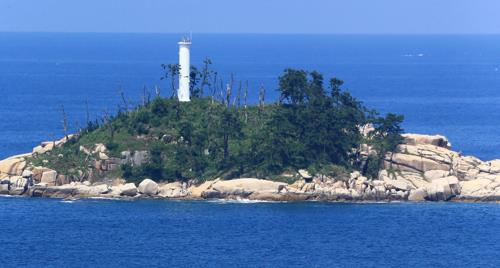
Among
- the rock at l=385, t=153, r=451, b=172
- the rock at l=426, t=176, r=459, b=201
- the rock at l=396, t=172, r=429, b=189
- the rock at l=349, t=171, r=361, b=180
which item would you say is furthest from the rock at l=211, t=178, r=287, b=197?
the rock at l=426, t=176, r=459, b=201

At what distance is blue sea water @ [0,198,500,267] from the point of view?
295 ft

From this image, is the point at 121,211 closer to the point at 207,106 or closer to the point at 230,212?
the point at 230,212

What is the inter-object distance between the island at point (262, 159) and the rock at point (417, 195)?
0.24 feet

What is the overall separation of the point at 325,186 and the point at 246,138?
31.1 feet

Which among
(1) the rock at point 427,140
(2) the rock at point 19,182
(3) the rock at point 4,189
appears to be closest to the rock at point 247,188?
(1) the rock at point 427,140

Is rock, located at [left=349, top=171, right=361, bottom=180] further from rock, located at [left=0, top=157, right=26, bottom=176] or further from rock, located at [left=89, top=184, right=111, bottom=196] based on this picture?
rock, located at [left=0, top=157, right=26, bottom=176]

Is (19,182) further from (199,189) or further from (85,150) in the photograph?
(199,189)

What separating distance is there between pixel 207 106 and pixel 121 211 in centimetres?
1707

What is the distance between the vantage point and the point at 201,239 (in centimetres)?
9581

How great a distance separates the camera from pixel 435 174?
110 meters

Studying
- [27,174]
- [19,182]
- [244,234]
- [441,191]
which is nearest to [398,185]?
[441,191]

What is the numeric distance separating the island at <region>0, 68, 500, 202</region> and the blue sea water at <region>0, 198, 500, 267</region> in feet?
6.17

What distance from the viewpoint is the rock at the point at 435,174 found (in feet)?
361

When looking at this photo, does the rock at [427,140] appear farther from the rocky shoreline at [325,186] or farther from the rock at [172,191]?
the rock at [172,191]
